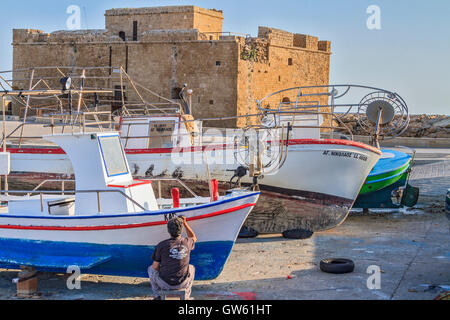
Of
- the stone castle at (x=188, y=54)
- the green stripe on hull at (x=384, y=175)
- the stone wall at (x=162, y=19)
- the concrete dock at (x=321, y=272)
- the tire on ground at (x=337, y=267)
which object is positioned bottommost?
the concrete dock at (x=321, y=272)

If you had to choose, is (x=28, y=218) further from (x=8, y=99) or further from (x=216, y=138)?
(x=8, y=99)

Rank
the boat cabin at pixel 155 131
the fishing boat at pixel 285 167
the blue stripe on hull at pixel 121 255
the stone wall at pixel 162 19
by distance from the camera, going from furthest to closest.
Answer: the stone wall at pixel 162 19, the boat cabin at pixel 155 131, the fishing boat at pixel 285 167, the blue stripe on hull at pixel 121 255

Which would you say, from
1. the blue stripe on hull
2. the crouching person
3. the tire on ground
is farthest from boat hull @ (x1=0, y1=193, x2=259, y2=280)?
the tire on ground

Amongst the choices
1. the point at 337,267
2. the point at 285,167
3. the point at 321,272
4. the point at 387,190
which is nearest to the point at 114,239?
the point at 321,272

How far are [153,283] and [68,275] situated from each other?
2.02 meters

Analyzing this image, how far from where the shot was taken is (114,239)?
779 centimetres

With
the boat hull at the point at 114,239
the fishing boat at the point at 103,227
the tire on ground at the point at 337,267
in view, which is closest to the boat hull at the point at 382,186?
the tire on ground at the point at 337,267

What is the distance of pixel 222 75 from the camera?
34.3 metres

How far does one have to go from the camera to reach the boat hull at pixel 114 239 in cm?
766

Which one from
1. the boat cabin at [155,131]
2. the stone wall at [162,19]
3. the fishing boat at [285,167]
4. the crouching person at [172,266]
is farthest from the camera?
the stone wall at [162,19]

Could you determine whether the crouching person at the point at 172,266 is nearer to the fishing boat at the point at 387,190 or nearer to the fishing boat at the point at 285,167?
the fishing boat at the point at 285,167

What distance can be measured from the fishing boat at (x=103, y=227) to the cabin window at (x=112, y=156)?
3 centimetres

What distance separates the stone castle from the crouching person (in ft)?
85.3

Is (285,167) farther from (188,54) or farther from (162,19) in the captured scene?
(162,19)
